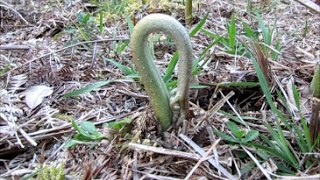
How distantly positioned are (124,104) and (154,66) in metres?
0.29

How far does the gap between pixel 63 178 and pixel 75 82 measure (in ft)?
1.55

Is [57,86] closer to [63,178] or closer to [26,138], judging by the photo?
[26,138]

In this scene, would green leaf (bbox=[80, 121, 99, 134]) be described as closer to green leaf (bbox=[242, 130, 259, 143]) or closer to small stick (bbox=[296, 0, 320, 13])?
green leaf (bbox=[242, 130, 259, 143])

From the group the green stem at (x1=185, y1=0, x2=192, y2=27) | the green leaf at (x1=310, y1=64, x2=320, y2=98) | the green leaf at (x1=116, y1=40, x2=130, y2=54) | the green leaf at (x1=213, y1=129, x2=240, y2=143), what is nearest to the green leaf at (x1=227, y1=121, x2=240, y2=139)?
the green leaf at (x1=213, y1=129, x2=240, y2=143)

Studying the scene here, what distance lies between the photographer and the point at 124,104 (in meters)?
1.21

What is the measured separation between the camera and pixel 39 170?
37.7 inches

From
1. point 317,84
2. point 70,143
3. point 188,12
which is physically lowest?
point 70,143

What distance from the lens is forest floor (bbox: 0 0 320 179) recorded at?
0.94 meters

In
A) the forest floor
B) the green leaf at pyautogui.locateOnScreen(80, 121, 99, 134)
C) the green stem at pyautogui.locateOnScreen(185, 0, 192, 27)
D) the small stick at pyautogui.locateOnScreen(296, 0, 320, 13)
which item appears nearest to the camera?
the small stick at pyautogui.locateOnScreen(296, 0, 320, 13)

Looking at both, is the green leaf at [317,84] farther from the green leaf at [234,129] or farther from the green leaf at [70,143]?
the green leaf at [70,143]

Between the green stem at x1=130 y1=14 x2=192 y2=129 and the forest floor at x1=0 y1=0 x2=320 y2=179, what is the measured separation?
0.16 ft

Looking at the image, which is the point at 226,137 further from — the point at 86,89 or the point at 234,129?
the point at 86,89

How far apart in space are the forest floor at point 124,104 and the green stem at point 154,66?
0.05 meters

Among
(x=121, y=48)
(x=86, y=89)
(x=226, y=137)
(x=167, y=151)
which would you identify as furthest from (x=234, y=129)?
(x=121, y=48)
